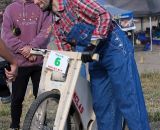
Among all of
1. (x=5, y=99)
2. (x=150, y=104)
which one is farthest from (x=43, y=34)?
(x=150, y=104)

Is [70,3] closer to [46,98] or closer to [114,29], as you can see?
[114,29]

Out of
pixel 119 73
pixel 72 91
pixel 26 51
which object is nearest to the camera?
pixel 72 91

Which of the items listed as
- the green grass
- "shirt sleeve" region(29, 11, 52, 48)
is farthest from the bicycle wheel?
the green grass

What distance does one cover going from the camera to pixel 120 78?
4.81m

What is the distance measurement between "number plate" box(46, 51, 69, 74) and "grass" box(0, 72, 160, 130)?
2112mm

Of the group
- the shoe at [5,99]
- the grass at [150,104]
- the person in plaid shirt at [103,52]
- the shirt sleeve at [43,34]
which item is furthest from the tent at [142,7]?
the person in plaid shirt at [103,52]

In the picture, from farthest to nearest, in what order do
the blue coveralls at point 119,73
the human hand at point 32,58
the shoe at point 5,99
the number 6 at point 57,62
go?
the shoe at point 5,99 < the human hand at point 32,58 < the blue coveralls at point 119,73 < the number 6 at point 57,62

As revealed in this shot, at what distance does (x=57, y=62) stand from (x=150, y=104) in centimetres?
324

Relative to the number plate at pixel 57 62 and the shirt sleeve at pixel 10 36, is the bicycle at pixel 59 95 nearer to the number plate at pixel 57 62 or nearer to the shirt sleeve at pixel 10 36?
the number plate at pixel 57 62

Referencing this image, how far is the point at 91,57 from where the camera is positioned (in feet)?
14.5

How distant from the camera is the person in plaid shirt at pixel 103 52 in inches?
182

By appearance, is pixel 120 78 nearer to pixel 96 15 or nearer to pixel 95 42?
pixel 95 42

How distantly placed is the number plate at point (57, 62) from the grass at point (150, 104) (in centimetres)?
211

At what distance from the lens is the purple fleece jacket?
6109 millimetres
